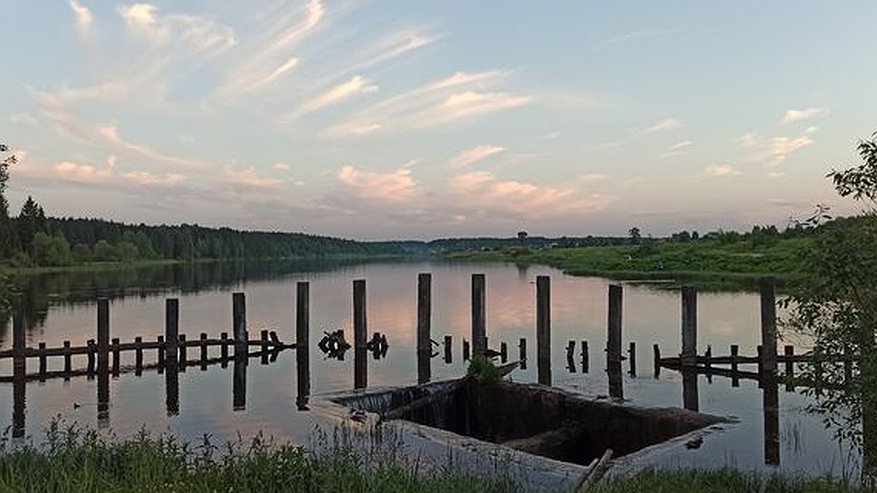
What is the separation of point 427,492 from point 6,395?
66.2 feet

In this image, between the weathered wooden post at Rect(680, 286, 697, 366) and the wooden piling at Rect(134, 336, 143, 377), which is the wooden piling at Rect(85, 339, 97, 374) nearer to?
the wooden piling at Rect(134, 336, 143, 377)

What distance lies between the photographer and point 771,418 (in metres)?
20.8

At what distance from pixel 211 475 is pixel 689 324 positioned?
18595 millimetres

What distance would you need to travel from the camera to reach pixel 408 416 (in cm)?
1866

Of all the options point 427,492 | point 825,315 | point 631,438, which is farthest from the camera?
point 631,438

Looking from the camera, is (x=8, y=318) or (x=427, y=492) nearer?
(x=427, y=492)

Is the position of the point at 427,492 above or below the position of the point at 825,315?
below

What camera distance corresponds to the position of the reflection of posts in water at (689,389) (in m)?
22.5

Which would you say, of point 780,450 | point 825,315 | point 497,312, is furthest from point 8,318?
point 825,315

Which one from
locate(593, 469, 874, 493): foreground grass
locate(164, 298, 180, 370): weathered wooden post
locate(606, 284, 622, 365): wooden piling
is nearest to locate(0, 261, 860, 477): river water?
locate(164, 298, 180, 370): weathered wooden post

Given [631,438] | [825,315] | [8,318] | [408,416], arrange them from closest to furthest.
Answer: [825,315], [631,438], [408,416], [8,318]

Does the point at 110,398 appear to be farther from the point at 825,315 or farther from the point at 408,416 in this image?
the point at 825,315

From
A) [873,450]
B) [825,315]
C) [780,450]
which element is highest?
[825,315]

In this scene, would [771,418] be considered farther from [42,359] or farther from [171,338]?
[42,359]
